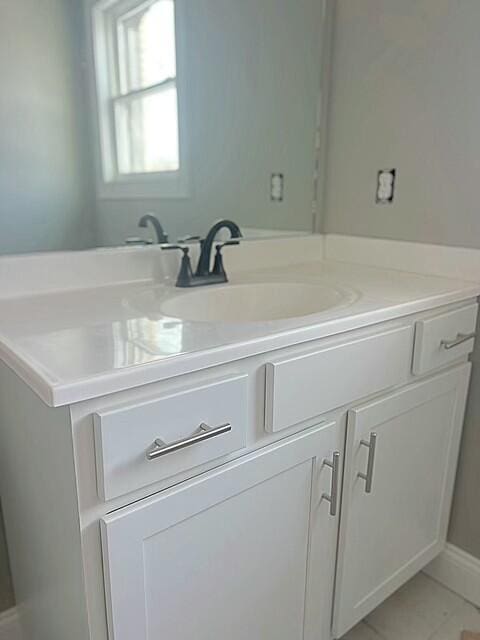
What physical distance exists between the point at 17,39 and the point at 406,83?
999 millimetres

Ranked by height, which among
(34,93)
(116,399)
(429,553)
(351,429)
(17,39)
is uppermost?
(17,39)

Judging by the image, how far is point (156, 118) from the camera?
1309 mm

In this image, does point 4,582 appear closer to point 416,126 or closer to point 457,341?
point 457,341

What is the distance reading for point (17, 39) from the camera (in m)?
1.03

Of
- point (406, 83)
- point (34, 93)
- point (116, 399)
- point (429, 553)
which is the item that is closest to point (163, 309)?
point (116, 399)

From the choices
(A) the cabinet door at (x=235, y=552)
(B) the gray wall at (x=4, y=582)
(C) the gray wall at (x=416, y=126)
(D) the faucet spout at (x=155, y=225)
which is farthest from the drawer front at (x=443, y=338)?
(B) the gray wall at (x=4, y=582)

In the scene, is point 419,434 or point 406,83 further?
point 406,83

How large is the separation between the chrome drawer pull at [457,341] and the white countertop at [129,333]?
0.10 m

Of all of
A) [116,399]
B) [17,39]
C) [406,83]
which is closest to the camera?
[116,399]

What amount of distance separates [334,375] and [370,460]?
0.86 feet

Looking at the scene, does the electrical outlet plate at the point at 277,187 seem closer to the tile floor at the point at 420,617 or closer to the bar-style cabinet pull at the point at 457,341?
the bar-style cabinet pull at the point at 457,341

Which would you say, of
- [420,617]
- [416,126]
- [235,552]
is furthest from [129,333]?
[420,617]

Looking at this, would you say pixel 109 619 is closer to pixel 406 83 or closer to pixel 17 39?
pixel 17 39

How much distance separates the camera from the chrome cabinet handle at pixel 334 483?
3.29 ft
